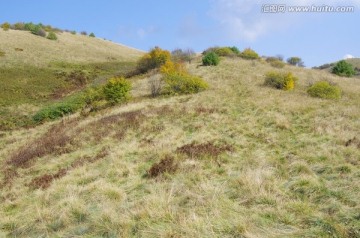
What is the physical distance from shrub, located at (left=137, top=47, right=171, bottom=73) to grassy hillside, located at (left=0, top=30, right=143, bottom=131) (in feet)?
21.8

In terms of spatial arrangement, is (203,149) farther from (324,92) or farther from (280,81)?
(280,81)

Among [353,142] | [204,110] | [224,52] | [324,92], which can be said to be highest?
[224,52]

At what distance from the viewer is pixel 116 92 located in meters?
29.2

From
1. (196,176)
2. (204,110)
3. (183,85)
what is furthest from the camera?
(183,85)

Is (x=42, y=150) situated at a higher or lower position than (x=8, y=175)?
higher

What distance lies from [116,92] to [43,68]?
28600 mm

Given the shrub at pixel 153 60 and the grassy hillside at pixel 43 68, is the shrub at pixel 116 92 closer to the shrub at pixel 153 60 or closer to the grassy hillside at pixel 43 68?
the grassy hillside at pixel 43 68

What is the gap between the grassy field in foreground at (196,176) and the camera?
583 centimetres

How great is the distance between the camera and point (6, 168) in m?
15.6

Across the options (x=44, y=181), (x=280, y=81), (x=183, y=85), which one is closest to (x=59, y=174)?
(x=44, y=181)

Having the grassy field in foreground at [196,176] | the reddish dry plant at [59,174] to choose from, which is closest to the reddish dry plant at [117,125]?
the grassy field in foreground at [196,176]

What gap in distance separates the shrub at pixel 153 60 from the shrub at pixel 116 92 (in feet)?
55.9

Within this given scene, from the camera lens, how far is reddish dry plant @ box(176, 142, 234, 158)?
1144 centimetres

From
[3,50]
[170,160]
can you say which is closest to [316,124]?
[170,160]
